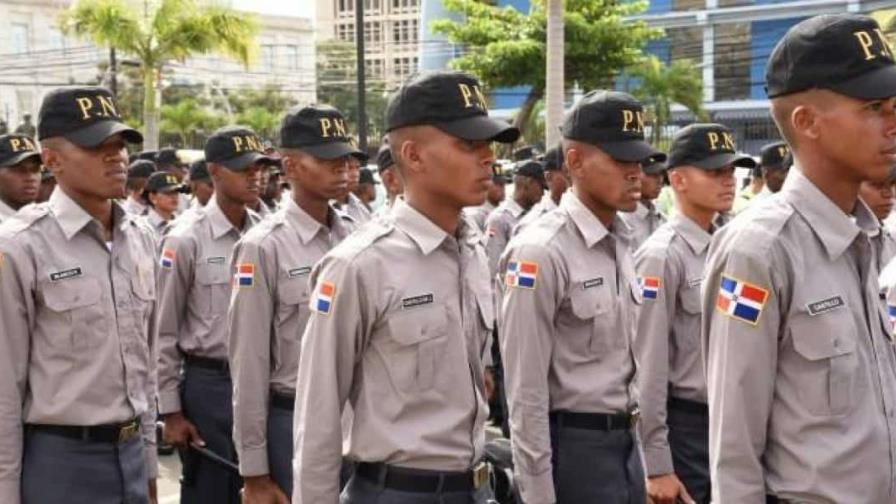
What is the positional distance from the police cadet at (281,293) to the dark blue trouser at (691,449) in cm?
161

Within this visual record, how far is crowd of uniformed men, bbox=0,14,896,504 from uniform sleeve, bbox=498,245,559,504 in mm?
10

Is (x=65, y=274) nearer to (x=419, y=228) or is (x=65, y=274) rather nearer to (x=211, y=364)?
(x=419, y=228)

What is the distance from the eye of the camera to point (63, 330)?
3.96 metres

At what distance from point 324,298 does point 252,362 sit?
4.38 ft

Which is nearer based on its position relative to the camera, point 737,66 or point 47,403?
point 47,403

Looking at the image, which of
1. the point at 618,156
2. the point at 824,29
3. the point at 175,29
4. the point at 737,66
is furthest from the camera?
the point at 737,66

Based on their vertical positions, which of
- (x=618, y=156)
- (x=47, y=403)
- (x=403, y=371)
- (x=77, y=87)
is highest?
(x=77, y=87)

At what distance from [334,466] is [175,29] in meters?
17.8

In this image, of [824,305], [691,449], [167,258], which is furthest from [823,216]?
[167,258]

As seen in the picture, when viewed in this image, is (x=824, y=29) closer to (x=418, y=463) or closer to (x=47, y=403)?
(x=418, y=463)

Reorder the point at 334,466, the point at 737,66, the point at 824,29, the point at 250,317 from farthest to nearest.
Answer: the point at 737,66 → the point at 250,317 → the point at 334,466 → the point at 824,29

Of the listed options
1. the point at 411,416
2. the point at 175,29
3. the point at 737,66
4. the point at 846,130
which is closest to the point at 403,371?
the point at 411,416

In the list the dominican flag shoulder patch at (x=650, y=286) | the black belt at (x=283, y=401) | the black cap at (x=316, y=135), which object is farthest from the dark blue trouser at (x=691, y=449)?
the black cap at (x=316, y=135)

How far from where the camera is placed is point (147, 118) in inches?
811
